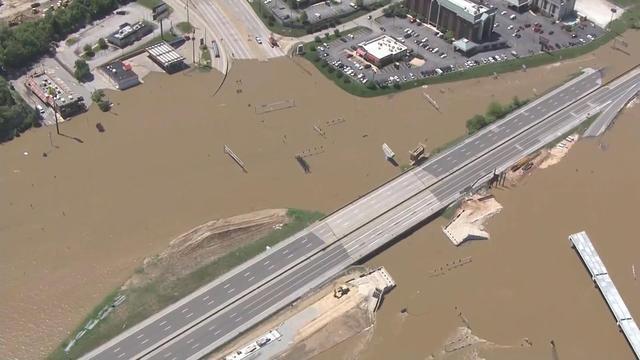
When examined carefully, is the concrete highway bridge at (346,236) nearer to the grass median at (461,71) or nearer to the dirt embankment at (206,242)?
the dirt embankment at (206,242)

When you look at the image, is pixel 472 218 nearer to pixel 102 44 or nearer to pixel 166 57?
pixel 166 57

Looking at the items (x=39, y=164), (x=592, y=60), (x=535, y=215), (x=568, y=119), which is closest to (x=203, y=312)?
(x=39, y=164)

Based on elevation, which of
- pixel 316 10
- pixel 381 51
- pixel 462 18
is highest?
pixel 462 18

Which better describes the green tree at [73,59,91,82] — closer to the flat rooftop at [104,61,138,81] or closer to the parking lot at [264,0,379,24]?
the flat rooftop at [104,61,138,81]

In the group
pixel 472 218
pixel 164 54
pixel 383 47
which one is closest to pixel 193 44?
pixel 164 54

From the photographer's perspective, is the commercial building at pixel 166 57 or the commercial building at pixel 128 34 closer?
the commercial building at pixel 166 57

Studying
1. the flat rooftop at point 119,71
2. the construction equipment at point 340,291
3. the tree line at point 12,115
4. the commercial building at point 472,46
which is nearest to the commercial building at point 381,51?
the commercial building at point 472,46

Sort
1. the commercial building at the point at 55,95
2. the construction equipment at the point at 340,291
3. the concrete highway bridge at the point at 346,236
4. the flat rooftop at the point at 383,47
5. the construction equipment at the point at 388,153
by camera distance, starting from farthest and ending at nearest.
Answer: the flat rooftop at the point at 383,47
the commercial building at the point at 55,95
the construction equipment at the point at 388,153
the construction equipment at the point at 340,291
the concrete highway bridge at the point at 346,236
